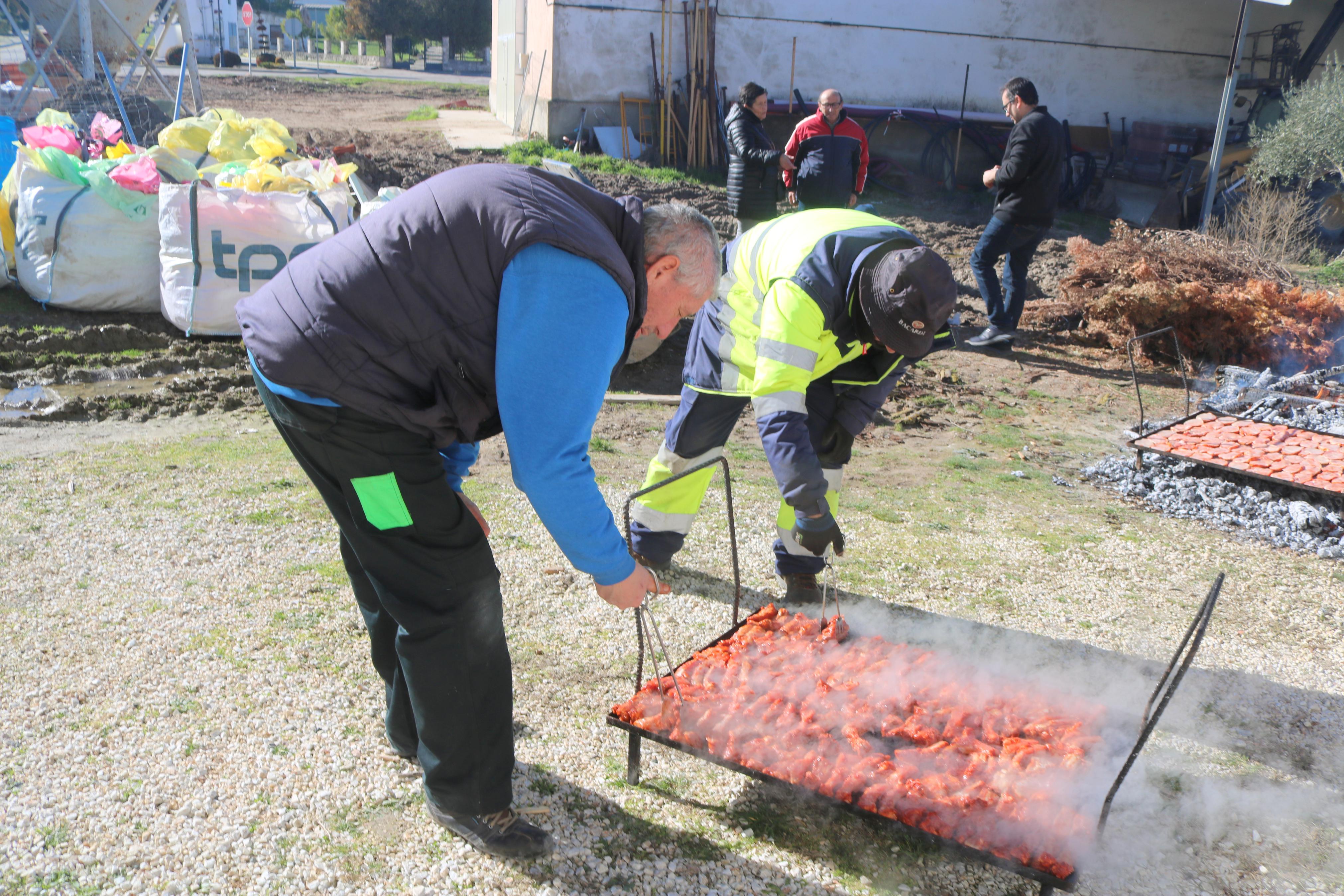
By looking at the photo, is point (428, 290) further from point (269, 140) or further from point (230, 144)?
point (230, 144)

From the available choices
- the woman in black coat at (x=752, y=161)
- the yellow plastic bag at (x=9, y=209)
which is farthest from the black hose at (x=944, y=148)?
the yellow plastic bag at (x=9, y=209)

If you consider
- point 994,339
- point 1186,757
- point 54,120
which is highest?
point 54,120

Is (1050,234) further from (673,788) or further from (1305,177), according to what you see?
(673,788)

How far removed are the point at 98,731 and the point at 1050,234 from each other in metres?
13.4

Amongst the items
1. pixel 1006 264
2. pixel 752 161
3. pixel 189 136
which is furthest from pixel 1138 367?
pixel 189 136

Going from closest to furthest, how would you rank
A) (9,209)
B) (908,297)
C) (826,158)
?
1. (908,297)
2. (9,209)
3. (826,158)

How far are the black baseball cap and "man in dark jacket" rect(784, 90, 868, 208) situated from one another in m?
5.13

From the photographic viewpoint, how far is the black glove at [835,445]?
3574mm

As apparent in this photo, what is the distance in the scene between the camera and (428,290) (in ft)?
6.12

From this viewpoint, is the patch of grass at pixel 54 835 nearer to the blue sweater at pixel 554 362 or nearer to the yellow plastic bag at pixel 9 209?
the blue sweater at pixel 554 362

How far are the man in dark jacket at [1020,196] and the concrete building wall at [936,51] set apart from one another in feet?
25.8

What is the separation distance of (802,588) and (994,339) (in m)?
5.04

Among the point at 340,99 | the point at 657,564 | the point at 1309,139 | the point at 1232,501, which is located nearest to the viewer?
the point at 657,564

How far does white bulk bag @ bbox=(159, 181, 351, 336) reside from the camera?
21.5 ft
